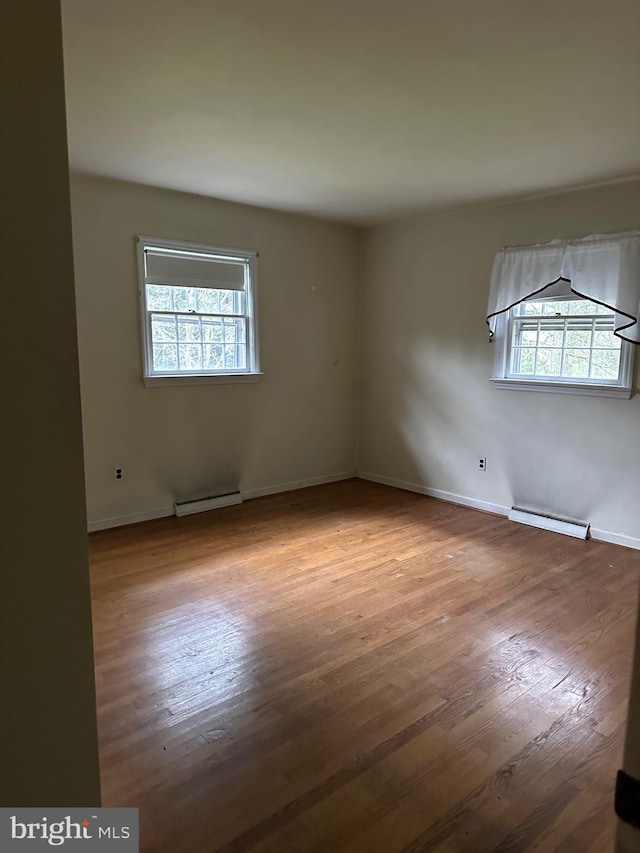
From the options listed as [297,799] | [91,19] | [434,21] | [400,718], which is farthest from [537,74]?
[297,799]

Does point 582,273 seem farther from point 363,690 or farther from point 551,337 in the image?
point 363,690

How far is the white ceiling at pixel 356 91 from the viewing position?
1916 mm

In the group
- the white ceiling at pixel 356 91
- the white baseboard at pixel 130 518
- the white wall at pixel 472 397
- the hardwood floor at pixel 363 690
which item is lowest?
the hardwood floor at pixel 363 690

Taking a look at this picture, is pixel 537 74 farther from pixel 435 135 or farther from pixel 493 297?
pixel 493 297

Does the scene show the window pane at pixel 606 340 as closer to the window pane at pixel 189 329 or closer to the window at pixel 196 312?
the window at pixel 196 312

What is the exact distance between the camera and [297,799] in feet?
5.78

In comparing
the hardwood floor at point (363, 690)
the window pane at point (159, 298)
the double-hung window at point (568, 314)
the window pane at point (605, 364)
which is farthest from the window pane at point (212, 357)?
the window pane at point (605, 364)

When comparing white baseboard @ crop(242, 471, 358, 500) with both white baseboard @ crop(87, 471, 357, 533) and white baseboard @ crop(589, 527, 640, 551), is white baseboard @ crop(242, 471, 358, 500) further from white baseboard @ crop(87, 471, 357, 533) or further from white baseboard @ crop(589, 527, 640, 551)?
white baseboard @ crop(589, 527, 640, 551)

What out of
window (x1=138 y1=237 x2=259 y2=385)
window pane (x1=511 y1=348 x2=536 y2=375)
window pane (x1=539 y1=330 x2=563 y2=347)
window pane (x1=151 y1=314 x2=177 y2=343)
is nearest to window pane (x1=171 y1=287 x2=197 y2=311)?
window (x1=138 y1=237 x2=259 y2=385)

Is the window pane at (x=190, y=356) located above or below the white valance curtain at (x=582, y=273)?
below

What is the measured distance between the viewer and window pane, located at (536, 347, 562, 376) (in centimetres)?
425

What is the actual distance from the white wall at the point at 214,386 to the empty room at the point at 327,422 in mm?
27

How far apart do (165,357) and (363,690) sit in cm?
308

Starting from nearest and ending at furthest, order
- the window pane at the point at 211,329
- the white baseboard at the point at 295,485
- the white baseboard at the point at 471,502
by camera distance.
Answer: the white baseboard at the point at 471,502, the window pane at the point at 211,329, the white baseboard at the point at 295,485
